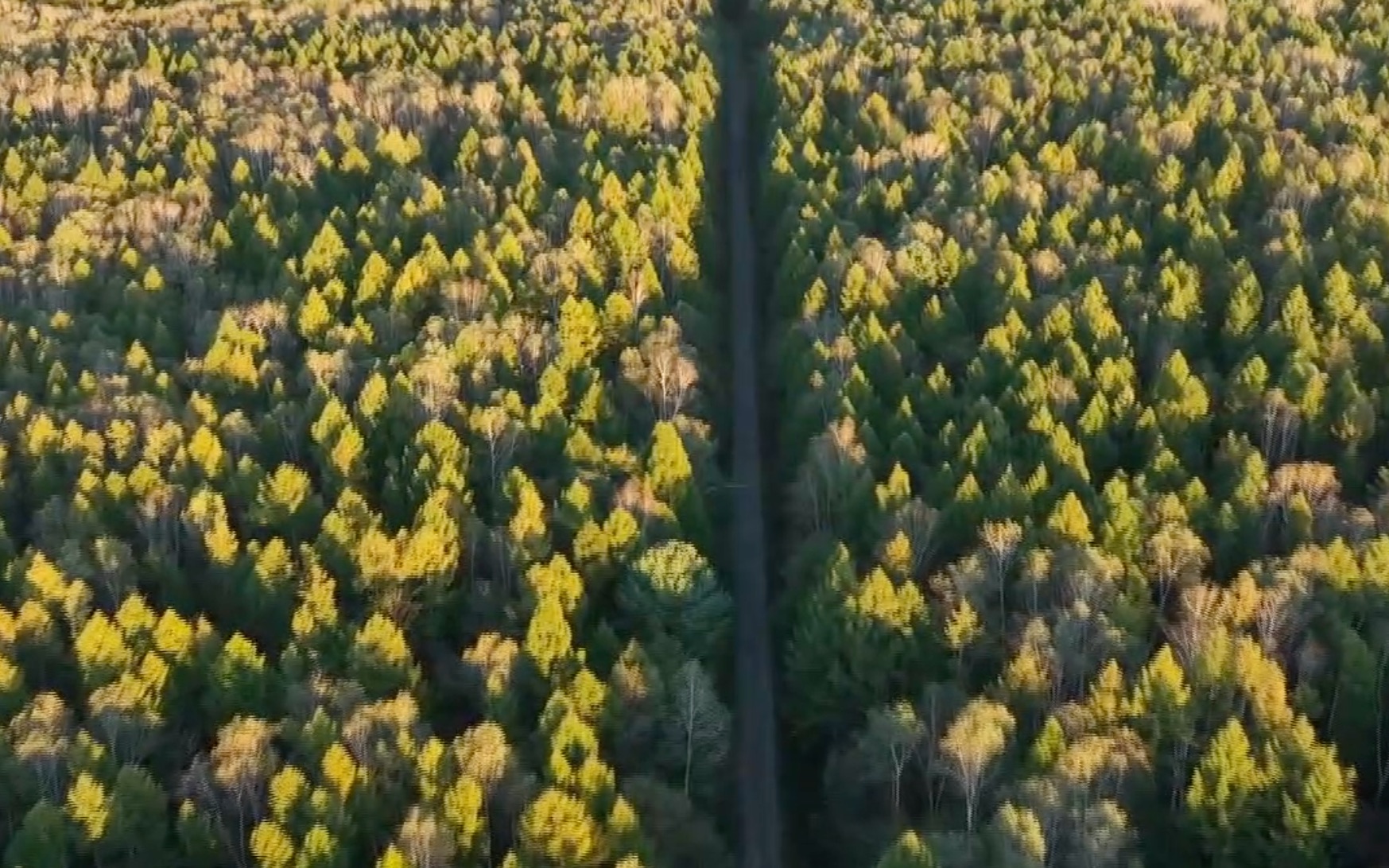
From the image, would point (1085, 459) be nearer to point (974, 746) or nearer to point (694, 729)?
point (974, 746)

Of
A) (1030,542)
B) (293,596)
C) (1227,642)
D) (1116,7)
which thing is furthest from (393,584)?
(1116,7)

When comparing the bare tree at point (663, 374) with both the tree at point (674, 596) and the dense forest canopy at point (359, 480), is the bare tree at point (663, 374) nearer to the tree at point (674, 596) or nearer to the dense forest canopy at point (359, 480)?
the dense forest canopy at point (359, 480)

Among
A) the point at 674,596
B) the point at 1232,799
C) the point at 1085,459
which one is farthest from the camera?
the point at 1085,459

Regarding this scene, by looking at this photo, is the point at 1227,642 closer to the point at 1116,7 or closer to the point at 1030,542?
the point at 1030,542

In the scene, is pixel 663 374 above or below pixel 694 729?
above

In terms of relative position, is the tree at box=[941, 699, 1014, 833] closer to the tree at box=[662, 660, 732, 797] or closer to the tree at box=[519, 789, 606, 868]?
the tree at box=[662, 660, 732, 797]

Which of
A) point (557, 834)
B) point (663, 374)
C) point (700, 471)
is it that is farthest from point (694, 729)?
point (663, 374)

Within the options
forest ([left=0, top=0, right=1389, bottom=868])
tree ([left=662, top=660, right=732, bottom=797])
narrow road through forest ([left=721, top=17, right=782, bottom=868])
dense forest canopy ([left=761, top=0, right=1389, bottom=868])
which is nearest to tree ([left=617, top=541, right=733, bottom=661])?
forest ([left=0, top=0, right=1389, bottom=868])
